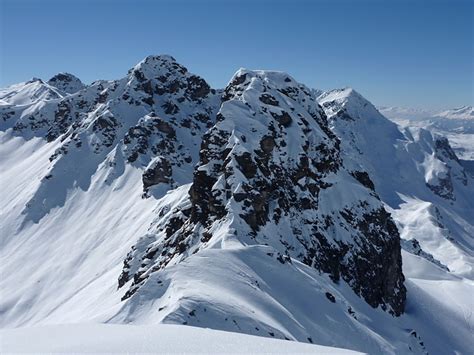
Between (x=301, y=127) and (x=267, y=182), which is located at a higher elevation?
(x=301, y=127)

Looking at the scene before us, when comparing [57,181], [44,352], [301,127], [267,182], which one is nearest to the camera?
[44,352]

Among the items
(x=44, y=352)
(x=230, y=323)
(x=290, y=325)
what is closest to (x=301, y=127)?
(x=290, y=325)

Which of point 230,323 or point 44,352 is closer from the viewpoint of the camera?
point 44,352

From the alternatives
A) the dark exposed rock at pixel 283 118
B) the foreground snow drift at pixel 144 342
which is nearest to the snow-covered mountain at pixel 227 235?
the dark exposed rock at pixel 283 118

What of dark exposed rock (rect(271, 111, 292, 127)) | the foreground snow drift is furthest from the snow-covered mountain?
the foreground snow drift

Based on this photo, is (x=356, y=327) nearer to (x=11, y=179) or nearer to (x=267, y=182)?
(x=267, y=182)

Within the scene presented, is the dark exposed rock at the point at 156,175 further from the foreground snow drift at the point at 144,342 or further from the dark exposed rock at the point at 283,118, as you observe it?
the foreground snow drift at the point at 144,342
